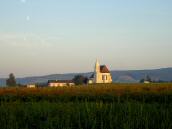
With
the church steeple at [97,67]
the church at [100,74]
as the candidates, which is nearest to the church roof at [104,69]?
Result: the church at [100,74]

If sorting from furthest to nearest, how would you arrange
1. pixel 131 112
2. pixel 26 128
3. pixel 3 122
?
pixel 131 112 → pixel 3 122 → pixel 26 128

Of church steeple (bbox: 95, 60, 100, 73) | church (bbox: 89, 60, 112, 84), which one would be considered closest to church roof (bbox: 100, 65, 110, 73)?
church (bbox: 89, 60, 112, 84)

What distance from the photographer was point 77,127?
38.9 feet

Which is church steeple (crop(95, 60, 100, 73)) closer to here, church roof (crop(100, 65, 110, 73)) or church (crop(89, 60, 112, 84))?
church (crop(89, 60, 112, 84))

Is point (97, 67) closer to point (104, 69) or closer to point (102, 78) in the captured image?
point (104, 69)

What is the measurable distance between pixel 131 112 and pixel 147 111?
0.63 meters

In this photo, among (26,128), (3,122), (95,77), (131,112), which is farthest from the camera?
(95,77)

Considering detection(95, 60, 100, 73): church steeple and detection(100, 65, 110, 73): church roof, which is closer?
detection(95, 60, 100, 73): church steeple

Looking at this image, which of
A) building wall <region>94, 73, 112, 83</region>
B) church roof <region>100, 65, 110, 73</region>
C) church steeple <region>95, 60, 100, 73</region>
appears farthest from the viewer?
church roof <region>100, 65, 110, 73</region>

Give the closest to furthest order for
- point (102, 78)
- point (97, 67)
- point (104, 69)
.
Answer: point (97, 67) < point (102, 78) < point (104, 69)

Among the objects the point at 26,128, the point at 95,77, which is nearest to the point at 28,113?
the point at 26,128

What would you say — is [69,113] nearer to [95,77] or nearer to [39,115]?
[39,115]

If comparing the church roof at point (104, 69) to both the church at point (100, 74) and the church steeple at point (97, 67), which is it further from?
the church steeple at point (97, 67)

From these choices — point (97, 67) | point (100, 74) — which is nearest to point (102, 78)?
point (100, 74)
